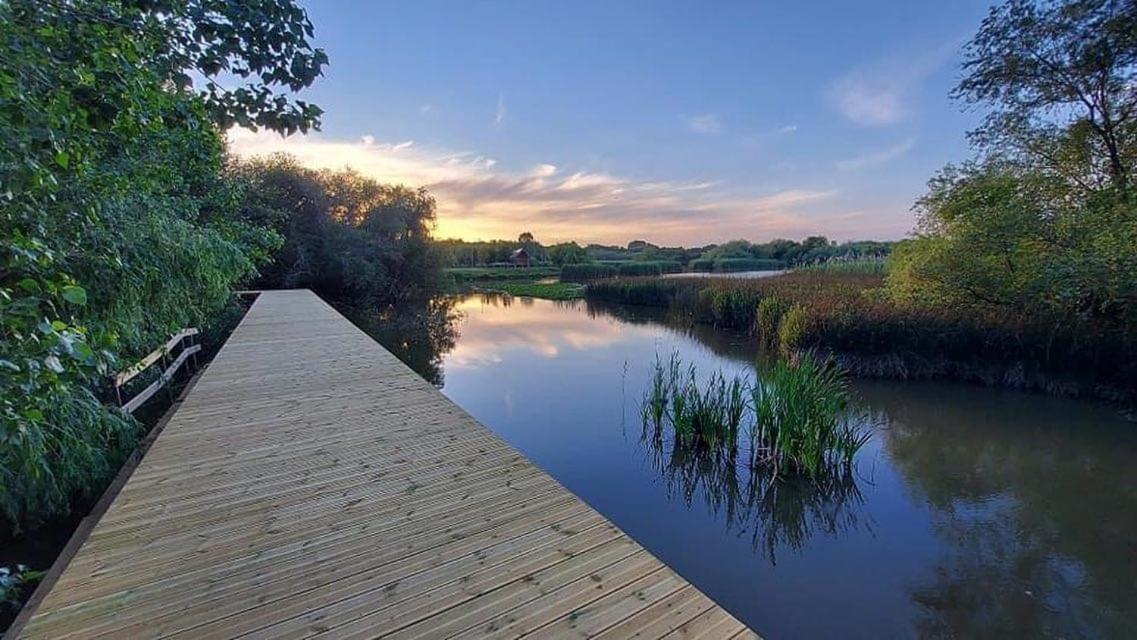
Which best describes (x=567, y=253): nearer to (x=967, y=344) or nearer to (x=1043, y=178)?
(x=1043, y=178)

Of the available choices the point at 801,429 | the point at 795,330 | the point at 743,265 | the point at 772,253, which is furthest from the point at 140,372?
the point at 772,253

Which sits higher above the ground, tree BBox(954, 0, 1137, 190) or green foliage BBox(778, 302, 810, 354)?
tree BBox(954, 0, 1137, 190)

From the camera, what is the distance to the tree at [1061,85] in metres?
7.43

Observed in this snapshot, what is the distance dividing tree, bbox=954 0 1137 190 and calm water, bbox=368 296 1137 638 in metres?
4.37

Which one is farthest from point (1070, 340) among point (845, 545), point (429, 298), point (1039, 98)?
point (429, 298)

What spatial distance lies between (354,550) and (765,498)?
348 cm

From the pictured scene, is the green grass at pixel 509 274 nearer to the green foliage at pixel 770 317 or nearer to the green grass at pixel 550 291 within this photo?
the green grass at pixel 550 291

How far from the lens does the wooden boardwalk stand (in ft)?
4.58

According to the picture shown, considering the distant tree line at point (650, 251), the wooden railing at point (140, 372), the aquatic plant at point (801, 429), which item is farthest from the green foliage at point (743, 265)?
the wooden railing at point (140, 372)

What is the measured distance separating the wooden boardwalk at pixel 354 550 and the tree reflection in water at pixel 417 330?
529 cm

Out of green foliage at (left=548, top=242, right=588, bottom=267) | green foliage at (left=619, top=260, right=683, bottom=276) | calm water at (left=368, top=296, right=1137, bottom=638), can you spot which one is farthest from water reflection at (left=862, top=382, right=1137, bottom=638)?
green foliage at (left=548, top=242, right=588, bottom=267)

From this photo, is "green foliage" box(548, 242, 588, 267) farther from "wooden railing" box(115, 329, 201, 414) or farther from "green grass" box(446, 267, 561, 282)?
"wooden railing" box(115, 329, 201, 414)

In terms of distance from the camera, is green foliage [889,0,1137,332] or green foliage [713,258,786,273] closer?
green foliage [889,0,1137,332]

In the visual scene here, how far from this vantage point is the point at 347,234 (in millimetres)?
17719
